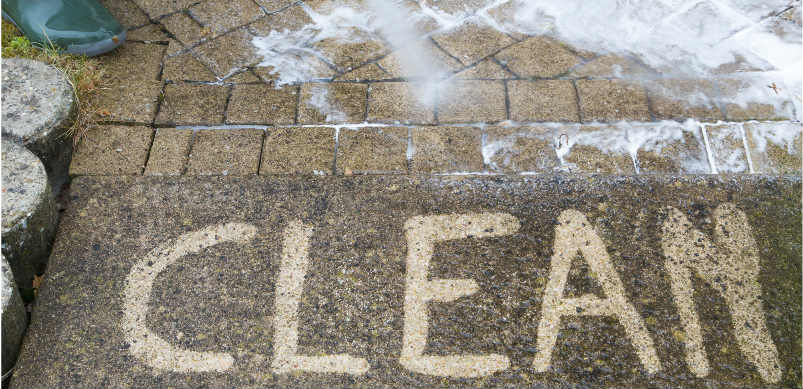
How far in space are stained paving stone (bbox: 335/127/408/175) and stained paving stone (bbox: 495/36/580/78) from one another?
710mm

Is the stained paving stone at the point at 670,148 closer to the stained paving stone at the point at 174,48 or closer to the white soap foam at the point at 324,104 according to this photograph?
the white soap foam at the point at 324,104

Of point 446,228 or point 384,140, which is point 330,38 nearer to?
point 384,140

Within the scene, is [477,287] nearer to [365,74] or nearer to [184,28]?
[365,74]

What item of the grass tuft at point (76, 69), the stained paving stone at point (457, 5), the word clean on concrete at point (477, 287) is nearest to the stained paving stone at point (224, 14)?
the grass tuft at point (76, 69)

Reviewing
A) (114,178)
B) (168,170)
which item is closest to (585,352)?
(168,170)

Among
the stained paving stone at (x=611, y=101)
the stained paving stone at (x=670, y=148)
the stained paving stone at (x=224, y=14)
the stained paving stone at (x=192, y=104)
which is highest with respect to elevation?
the stained paving stone at (x=611, y=101)

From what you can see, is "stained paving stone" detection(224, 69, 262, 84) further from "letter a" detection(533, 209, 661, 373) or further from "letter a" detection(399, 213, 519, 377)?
"letter a" detection(533, 209, 661, 373)

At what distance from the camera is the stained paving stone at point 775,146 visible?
238 cm

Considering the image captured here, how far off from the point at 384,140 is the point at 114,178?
3.89 ft

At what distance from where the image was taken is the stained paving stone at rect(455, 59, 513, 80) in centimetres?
272

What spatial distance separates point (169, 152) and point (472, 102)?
1410 millimetres

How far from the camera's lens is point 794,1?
10.1 ft

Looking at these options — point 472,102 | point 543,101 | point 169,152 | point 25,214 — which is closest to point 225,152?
point 169,152

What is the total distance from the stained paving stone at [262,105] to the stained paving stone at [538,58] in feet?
Answer: 3.54
